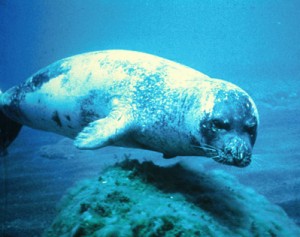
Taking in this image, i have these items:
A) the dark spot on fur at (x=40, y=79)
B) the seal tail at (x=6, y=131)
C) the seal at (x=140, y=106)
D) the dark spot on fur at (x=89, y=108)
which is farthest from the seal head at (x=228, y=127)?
the seal tail at (x=6, y=131)

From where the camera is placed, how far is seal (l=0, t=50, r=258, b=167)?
2.79 m

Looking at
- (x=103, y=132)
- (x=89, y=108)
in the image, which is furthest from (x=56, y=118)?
(x=103, y=132)

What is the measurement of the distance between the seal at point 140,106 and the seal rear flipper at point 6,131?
0.69 m

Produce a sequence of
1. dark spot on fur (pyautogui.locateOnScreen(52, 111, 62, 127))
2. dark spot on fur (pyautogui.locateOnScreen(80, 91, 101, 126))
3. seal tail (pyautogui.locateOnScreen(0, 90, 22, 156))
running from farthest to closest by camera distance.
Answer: seal tail (pyautogui.locateOnScreen(0, 90, 22, 156))
dark spot on fur (pyautogui.locateOnScreen(52, 111, 62, 127))
dark spot on fur (pyautogui.locateOnScreen(80, 91, 101, 126))

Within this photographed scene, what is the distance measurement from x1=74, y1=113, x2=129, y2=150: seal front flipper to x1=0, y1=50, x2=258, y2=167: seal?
0.03 feet

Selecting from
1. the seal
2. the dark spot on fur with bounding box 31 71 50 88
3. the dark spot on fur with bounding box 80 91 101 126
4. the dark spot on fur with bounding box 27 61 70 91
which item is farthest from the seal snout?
the dark spot on fur with bounding box 31 71 50 88

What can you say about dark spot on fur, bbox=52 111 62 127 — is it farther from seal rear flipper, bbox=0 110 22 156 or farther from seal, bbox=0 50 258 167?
seal rear flipper, bbox=0 110 22 156

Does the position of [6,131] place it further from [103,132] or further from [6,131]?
[103,132]

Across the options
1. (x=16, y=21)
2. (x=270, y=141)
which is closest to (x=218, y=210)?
(x=270, y=141)

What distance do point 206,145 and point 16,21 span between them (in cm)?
6430

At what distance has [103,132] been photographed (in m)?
3.06

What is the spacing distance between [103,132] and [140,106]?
1.93 ft

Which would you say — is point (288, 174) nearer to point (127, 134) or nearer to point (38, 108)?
point (127, 134)

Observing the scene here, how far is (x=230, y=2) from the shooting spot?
296 feet
